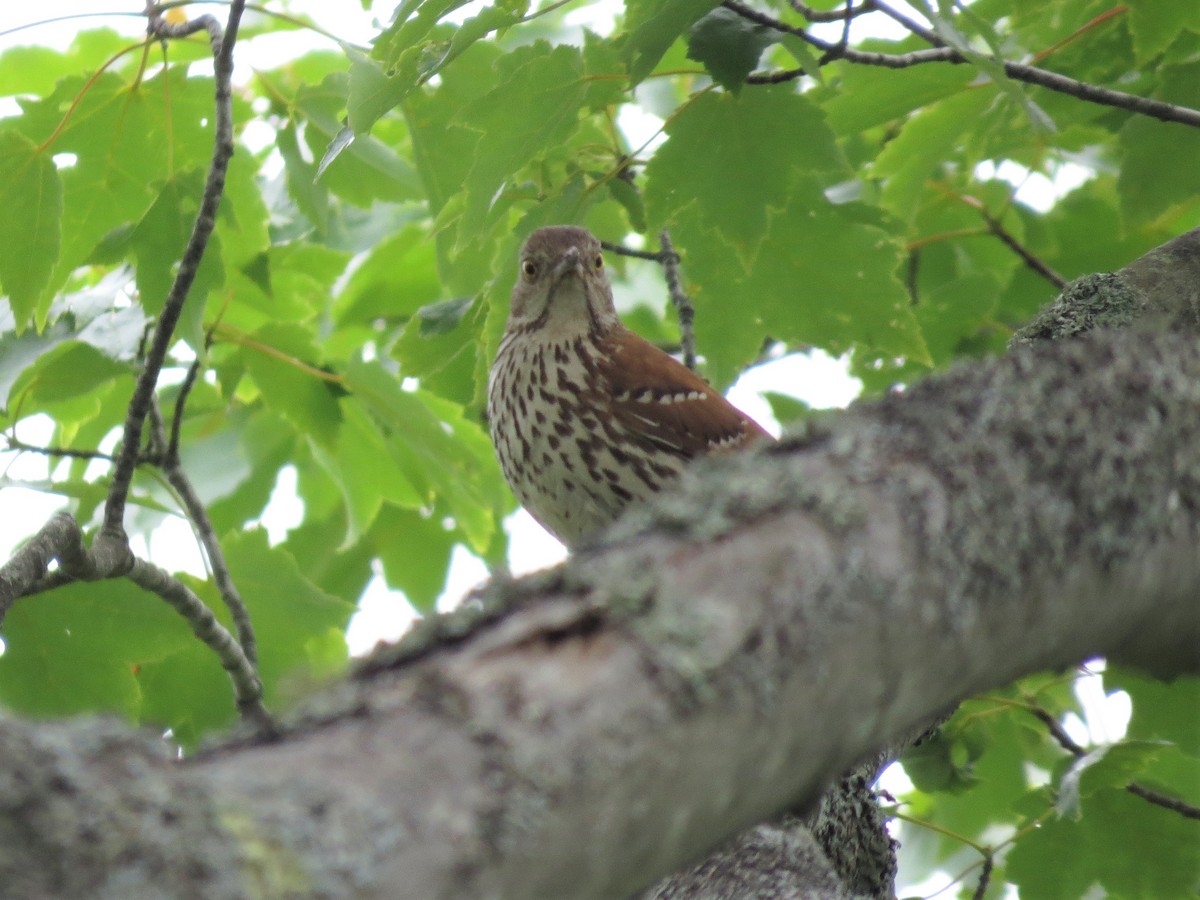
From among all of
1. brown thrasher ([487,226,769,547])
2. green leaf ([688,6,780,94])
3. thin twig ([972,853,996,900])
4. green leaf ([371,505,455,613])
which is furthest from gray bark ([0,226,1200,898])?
green leaf ([371,505,455,613])

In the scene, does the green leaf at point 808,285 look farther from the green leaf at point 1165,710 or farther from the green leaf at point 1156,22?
the green leaf at point 1165,710

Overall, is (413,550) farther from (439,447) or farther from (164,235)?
(164,235)

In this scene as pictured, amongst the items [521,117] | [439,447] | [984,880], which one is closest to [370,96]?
[521,117]

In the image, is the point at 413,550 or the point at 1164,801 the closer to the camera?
the point at 1164,801

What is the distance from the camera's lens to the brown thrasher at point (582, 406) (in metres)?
3.58

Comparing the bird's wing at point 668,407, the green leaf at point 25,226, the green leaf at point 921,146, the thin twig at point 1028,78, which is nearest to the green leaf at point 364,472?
the bird's wing at point 668,407

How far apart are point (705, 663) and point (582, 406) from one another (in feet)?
8.76

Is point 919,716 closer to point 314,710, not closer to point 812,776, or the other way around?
point 812,776

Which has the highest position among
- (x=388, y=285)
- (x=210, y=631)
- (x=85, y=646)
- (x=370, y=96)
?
(x=388, y=285)

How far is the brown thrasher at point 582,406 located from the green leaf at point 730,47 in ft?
3.23

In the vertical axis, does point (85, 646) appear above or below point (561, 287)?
below

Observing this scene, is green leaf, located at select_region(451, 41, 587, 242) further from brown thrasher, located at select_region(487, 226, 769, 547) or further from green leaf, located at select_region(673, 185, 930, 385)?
brown thrasher, located at select_region(487, 226, 769, 547)

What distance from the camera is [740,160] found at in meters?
2.72

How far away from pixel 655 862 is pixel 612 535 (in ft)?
1.01
